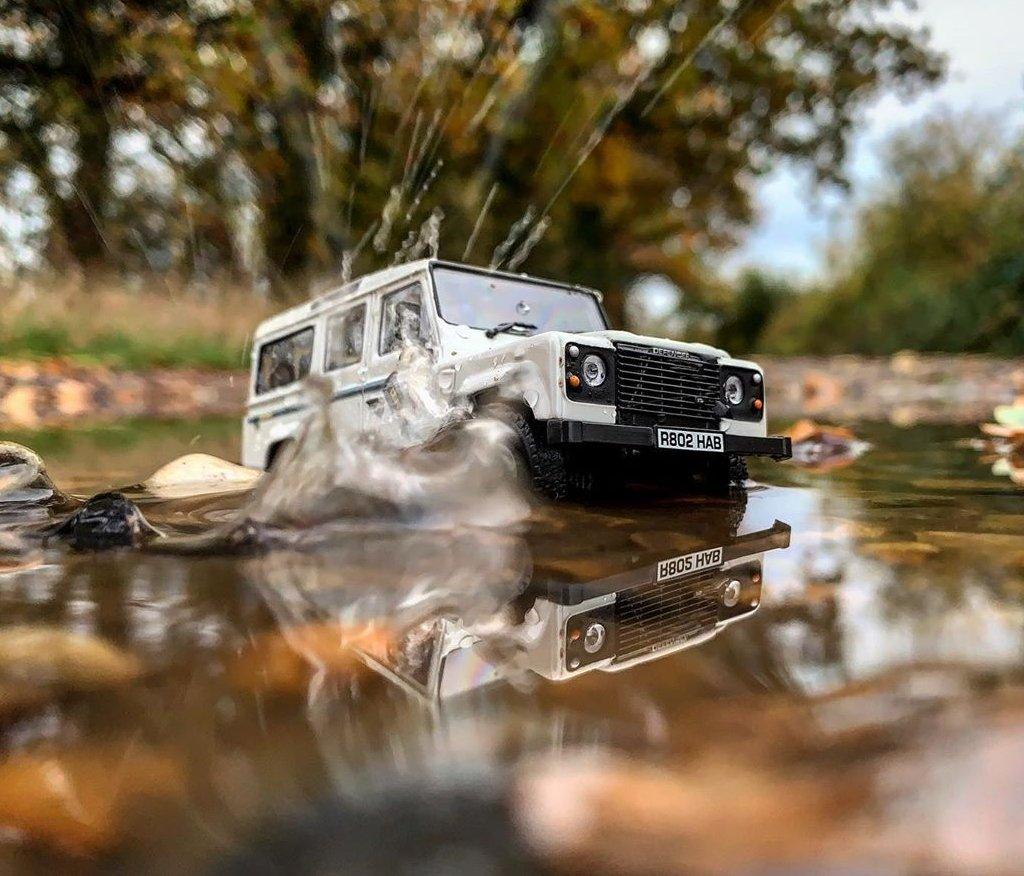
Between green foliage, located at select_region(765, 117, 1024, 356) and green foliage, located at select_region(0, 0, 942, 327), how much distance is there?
3.47 m

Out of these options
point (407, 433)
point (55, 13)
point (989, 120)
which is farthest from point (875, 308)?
point (407, 433)

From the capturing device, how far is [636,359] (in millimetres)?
4613

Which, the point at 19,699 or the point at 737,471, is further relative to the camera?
the point at 737,471

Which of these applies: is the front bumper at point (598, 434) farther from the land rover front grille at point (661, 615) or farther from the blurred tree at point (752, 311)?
the blurred tree at point (752, 311)

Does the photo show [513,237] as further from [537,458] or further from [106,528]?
[106,528]

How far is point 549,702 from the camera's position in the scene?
187cm

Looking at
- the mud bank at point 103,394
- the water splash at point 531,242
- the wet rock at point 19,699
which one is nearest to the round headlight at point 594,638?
the wet rock at point 19,699

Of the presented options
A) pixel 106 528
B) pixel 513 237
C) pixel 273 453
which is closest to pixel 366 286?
pixel 273 453

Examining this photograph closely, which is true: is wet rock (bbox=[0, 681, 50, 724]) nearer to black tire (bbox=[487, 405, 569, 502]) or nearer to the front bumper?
the front bumper

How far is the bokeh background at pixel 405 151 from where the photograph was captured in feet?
46.3

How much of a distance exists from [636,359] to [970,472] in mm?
2360

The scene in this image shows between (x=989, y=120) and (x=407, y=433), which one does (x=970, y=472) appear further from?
(x=989, y=120)

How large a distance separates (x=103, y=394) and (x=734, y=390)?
1157 centimetres

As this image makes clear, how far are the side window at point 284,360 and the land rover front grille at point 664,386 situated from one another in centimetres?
289
